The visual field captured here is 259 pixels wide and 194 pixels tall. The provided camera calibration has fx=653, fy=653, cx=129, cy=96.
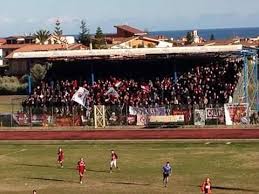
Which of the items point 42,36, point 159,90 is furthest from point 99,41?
point 159,90

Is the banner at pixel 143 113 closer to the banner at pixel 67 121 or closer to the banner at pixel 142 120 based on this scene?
the banner at pixel 142 120

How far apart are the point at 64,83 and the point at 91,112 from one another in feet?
28.2

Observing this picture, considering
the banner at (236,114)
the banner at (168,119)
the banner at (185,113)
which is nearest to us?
the banner at (236,114)

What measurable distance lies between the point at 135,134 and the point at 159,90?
28.4 feet

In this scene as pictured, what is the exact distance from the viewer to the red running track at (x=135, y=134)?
156 feet

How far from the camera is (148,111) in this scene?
2121 inches

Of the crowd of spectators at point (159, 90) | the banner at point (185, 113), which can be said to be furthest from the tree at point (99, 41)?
the banner at point (185, 113)

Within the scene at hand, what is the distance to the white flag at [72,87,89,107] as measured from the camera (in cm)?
5600

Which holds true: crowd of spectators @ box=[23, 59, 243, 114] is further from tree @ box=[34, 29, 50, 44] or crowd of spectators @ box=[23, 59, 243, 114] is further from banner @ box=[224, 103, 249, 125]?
tree @ box=[34, 29, 50, 44]

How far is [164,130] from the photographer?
52094mm

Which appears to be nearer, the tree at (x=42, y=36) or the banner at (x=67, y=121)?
the banner at (x=67, y=121)

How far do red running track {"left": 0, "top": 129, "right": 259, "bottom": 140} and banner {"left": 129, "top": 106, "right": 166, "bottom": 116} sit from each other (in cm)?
180

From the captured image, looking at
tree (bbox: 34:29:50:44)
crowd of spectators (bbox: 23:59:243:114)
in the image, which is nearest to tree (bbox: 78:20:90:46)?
tree (bbox: 34:29:50:44)

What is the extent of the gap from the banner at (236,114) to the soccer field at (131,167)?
770cm
